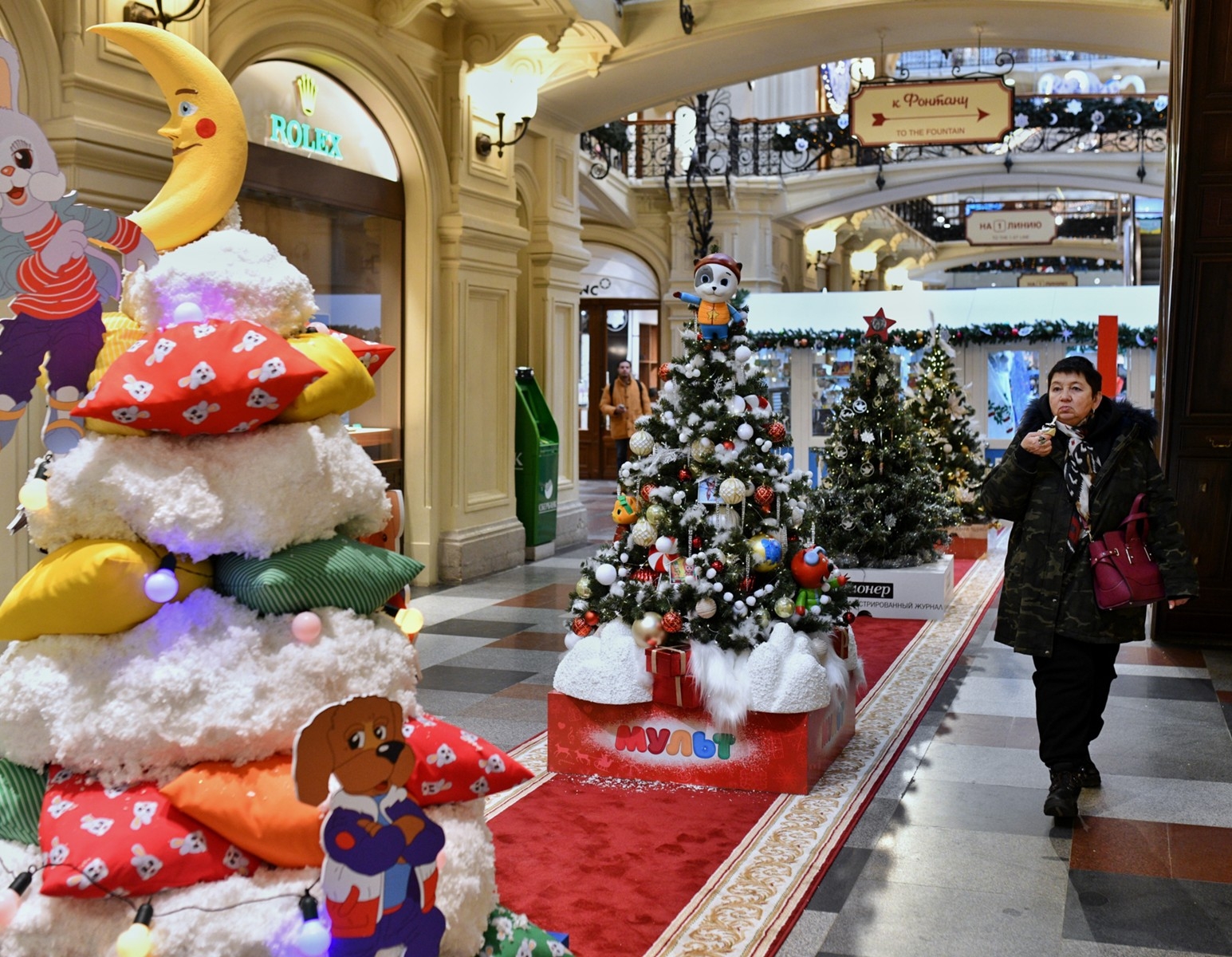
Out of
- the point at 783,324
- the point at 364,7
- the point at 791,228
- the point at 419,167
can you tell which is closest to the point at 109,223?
the point at 364,7

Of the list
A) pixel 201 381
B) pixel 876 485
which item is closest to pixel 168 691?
pixel 201 381

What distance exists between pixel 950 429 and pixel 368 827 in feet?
34.1

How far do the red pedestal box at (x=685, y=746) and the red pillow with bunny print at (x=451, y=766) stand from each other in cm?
210

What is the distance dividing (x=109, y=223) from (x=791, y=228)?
673 inches

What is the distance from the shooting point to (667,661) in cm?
462

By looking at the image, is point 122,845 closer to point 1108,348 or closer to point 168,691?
point 168,691

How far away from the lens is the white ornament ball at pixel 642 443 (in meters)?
4.98

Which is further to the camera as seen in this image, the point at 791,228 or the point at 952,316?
the point at 791,228

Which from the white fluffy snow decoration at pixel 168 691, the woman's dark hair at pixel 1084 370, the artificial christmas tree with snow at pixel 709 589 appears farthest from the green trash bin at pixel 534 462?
the white fluffy snow decoration at pixel 168 691

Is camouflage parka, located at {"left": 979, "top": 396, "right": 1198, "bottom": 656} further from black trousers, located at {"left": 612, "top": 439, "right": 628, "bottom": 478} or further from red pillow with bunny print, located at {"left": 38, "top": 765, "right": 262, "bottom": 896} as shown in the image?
black trousers, located at {"left": 612, "top": 439, "right": 628, "bottom": 478}

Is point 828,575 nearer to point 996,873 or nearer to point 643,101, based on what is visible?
point 996,873

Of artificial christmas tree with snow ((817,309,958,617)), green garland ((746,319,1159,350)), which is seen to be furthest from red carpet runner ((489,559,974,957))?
green garland ((746,319,1159,350))

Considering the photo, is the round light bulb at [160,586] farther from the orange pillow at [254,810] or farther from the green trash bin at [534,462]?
the green trash bin at [534,462]

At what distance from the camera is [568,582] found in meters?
9.37
